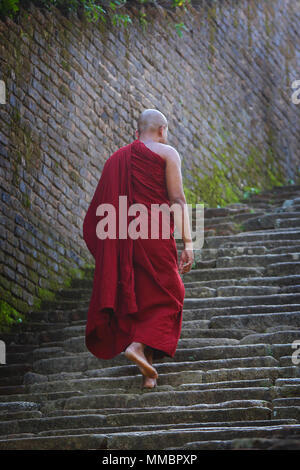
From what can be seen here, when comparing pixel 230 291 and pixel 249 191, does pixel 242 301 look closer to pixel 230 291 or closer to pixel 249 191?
pixel 230 291

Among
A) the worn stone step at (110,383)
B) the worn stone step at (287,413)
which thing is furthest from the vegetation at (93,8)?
the worn stone step at (287,413)

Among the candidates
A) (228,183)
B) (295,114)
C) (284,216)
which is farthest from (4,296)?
(295,114)

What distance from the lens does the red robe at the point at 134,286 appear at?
3857mm

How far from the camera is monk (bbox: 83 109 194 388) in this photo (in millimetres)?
3855

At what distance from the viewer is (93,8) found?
735 centimetres

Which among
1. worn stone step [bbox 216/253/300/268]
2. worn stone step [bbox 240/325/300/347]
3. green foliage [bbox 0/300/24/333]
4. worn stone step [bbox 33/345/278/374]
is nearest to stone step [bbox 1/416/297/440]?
worn stone step [bbox 33/345/278/374]

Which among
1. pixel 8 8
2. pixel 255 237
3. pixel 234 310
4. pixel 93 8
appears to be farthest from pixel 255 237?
pixel 93 8

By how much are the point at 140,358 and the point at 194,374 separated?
A: 31cm

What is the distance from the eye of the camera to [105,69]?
25.0 ft

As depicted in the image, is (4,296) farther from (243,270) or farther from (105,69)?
(105,69)

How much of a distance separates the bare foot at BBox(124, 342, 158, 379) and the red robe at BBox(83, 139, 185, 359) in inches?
1.7

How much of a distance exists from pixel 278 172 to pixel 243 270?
5.77 m

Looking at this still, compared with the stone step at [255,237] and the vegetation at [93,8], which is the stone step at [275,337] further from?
the vegetation at [93,8]

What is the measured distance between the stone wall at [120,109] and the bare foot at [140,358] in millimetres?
2212
